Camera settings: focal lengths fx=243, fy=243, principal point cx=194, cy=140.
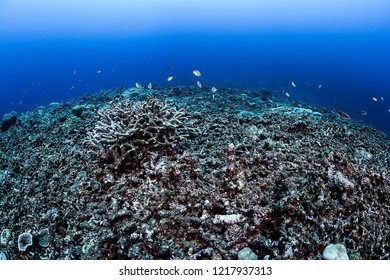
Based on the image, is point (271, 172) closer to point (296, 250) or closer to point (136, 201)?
point (296, 250)

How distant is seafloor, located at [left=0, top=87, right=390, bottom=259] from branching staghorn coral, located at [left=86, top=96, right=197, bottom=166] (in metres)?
0.02

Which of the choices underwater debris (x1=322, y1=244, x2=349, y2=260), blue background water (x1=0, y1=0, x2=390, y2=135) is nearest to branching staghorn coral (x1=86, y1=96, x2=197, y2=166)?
underwater debris (x1=322, y1=244, x2=349, y2=260)

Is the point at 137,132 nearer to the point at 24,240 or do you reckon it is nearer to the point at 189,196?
the point at 189,196

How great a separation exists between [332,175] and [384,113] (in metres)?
26.4

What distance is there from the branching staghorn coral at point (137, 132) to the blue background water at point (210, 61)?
7855 mm

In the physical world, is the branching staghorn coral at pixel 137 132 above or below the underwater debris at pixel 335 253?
above

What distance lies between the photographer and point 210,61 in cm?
6034

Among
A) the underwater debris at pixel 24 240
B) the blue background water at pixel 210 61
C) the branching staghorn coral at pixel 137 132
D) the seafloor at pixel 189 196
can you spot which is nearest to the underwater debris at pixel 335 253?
the seafloor at pixel 189 196

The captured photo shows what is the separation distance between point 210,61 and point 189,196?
199 feet

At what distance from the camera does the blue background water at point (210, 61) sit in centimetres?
3009

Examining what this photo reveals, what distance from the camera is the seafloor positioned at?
2.72 meters

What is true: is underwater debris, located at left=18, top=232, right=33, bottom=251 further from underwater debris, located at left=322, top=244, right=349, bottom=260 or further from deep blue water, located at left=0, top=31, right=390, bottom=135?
deep blue water, located at left=0, top=31, right=390, bottom=135

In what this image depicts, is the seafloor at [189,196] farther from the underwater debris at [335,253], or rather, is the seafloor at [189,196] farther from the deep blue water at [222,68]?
the deep blue water at [222,68]

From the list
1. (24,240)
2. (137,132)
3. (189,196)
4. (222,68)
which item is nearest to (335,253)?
(189,196)
